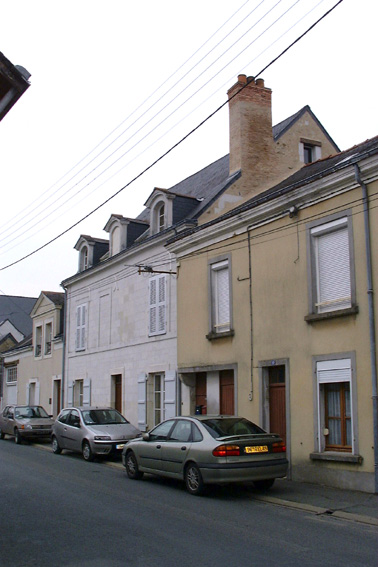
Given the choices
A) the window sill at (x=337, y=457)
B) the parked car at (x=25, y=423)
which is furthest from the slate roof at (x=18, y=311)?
the window sill at (x=337, y=457)

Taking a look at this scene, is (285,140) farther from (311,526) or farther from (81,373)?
(311,526)

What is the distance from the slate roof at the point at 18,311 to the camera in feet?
163

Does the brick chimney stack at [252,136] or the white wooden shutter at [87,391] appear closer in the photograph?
the brick chimney stack at [252,136]

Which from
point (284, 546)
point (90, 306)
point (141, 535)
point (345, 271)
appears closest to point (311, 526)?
point (284, 546)

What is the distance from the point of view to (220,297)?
16297 mm

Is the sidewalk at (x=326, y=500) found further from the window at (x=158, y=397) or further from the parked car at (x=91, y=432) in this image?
the window at (x=158, y=397)

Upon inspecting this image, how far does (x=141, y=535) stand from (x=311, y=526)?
2429mm

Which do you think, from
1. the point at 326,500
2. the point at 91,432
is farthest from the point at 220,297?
the point at 326,500

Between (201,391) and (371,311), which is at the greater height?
(371,311)

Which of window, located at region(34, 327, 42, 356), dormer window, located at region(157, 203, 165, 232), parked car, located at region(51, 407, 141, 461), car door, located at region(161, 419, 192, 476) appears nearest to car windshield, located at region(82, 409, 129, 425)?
parked car, located at region(51, 407, 141, 461)

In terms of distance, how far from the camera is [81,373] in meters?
26.3

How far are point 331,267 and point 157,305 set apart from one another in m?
8.53

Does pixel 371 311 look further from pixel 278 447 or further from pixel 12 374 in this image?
pixel 12 374

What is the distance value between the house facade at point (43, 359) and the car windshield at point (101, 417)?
36.6 feet
